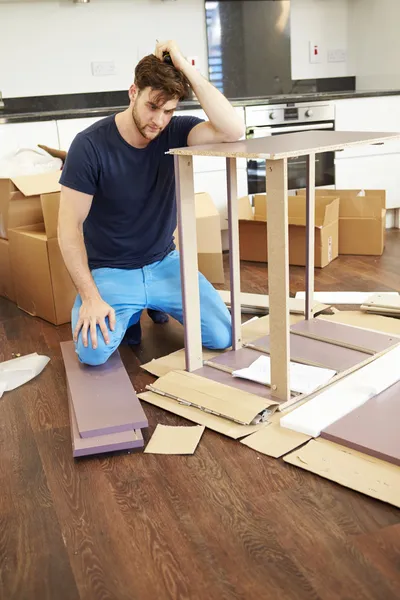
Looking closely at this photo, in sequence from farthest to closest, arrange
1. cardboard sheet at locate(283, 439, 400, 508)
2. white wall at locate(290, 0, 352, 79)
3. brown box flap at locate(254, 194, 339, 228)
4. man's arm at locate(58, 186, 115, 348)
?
1. white wall at locate(290, 0, 352, 79)
2. brown box flap at locate(254, 194, 339, 228)
3. man's arm at locate(58, 186, 115, 348)
4. cardboard sheet at locate(283, 439, 400, 508)

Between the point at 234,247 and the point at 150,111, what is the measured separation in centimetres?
53

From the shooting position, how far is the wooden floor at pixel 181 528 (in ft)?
4.15

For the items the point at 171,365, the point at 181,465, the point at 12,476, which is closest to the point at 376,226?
the point at 171,365

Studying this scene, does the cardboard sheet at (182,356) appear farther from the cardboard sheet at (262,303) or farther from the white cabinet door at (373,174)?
the white cabinet door at (373,174)

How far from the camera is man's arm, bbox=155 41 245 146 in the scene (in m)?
2.03

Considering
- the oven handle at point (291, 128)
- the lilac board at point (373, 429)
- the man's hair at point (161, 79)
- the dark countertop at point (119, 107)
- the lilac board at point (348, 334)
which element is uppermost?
the man's hair at point (161, 79)

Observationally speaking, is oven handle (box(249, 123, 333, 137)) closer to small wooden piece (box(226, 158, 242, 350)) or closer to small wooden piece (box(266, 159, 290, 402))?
small wooden piece (box(226, 158, 242, 350))

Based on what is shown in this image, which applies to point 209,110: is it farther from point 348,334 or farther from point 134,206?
point 348,334

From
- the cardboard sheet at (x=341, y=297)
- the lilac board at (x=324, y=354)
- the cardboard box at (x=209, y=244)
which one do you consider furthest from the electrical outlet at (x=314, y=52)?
the lilac board at (x=324, y=354)

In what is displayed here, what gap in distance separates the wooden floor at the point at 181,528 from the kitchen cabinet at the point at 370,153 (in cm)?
271

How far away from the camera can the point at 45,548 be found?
140 centimetres

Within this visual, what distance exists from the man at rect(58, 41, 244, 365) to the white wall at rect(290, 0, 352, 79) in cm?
277

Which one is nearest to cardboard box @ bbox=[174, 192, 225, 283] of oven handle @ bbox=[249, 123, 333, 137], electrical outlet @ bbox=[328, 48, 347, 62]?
oven handle @ bbox=[249, 123, 333, 137]

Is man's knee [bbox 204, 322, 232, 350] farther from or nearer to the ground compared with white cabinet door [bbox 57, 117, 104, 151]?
nearer to the ground
